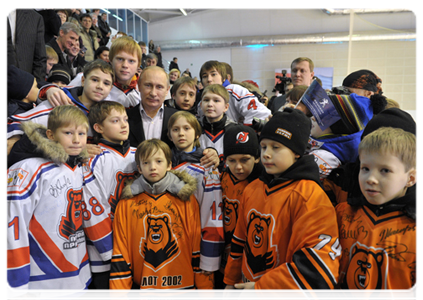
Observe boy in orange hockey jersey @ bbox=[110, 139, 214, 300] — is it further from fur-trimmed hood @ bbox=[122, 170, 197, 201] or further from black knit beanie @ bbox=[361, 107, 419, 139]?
black knit beanie @ bbox=[361, 107, 419, 139]

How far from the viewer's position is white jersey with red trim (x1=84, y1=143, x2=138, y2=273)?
1.82 m

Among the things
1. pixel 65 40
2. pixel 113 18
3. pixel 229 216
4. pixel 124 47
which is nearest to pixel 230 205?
pixel 229 216

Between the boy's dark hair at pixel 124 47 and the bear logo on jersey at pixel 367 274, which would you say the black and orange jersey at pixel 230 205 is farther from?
the boy's dark hair at pixel 124 47

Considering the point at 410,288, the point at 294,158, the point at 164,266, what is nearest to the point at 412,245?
the point at 410,288

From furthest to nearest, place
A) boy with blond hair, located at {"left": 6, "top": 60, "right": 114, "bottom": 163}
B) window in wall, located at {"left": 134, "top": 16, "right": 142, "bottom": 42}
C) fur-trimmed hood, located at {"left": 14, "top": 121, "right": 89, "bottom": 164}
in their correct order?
window in wall, located at {"left": 134, "top": 16, "right": 142, "bottom": 42}
boy with blond hair, located at {"left": 6, "top": 60, "right": 114, "bottom": 163}
fur-trimmed hood, located at {"left": 14, "top": 121, "right": 89, "bottom": 164}

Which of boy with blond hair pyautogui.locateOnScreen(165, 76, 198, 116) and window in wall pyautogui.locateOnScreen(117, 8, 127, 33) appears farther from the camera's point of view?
window in wall pyautogui.locateOnScreen(117, 8, 127, 33)

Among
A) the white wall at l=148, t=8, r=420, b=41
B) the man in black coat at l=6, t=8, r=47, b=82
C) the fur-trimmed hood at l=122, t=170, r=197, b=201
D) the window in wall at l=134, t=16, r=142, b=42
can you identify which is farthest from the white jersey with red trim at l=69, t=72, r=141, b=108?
the window in wall at l=134, t=16, r=142, b=42

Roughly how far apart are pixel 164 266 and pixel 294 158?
3.23 ft

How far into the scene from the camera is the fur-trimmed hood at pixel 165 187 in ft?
6.00

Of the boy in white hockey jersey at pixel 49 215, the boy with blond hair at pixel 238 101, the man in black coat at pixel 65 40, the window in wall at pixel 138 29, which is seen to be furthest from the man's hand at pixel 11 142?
the window in wall at pixel 138 29

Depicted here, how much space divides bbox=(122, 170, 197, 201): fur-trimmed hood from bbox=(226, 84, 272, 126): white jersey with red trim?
1007mm

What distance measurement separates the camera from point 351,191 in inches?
53.1

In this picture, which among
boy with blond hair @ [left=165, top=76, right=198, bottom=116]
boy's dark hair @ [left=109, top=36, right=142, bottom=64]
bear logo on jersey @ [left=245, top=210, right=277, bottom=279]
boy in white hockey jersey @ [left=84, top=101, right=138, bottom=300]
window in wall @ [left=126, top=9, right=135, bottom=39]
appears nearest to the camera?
bear logo on jersey @ [left=245, top=210, right=277, bottom=279]

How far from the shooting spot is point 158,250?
70.5 inches
